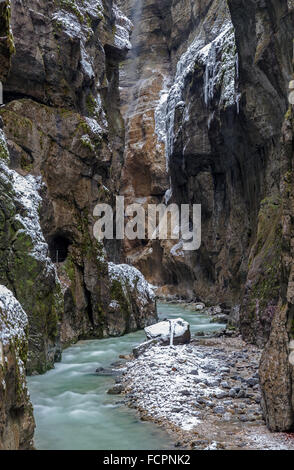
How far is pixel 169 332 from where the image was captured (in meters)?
13.3

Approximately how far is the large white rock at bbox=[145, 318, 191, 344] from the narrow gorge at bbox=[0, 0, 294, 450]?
0.21 m

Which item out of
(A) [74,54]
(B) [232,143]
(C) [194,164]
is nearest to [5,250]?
(A) [74,54]

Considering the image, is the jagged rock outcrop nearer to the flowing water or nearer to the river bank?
the flowing water

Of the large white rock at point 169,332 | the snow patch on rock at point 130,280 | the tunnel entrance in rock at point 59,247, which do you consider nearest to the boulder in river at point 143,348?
the large white rock at point 169,332

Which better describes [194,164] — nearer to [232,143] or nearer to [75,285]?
[232,143]

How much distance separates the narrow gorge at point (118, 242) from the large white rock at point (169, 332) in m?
0.21

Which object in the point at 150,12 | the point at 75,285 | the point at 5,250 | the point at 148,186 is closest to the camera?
the point at 5,250

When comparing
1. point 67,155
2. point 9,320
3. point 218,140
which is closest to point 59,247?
point 67,155

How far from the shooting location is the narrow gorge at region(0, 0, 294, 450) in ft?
21.9

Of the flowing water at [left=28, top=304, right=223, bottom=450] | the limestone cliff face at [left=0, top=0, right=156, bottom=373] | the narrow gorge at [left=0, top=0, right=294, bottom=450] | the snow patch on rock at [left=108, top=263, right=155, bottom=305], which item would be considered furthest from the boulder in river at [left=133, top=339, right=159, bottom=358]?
the snow patch on rock at [left=108, top=263, right=155, bottom=305]

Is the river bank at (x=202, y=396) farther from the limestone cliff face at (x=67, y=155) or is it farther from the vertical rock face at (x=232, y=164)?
the limestone cliff face at (x=67, y=155)
